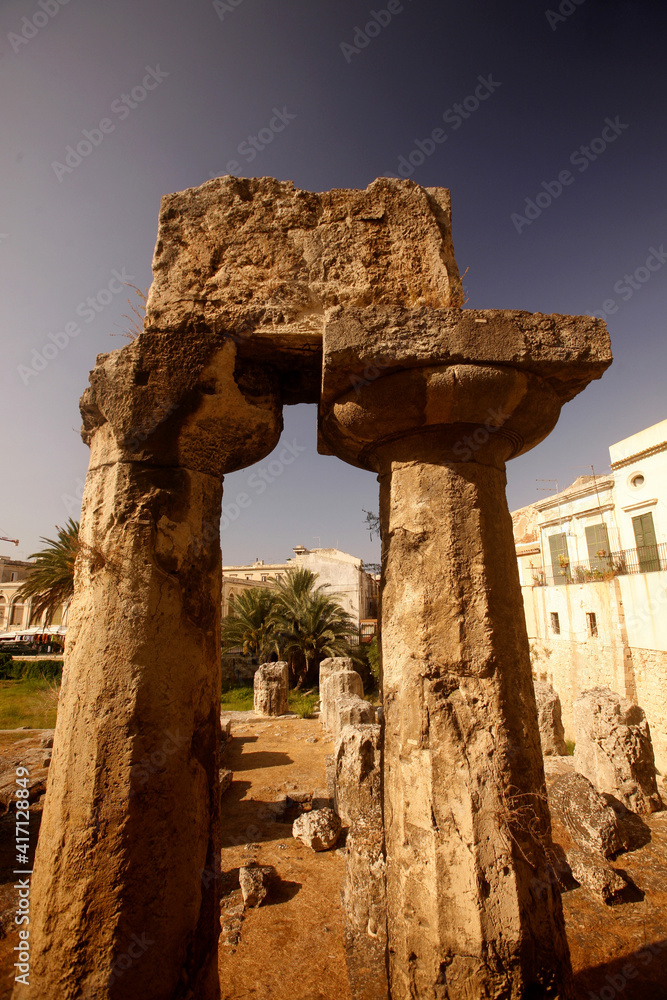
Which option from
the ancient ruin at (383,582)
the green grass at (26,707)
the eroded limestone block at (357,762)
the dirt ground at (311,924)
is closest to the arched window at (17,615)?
the green grass at (26,707)

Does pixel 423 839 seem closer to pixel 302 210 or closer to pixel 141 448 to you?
pixel 141 448

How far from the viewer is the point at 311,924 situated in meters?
4.68

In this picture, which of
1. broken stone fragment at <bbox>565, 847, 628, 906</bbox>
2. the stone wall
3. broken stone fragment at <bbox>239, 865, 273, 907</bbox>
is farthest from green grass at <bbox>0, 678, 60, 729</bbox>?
the stone wall

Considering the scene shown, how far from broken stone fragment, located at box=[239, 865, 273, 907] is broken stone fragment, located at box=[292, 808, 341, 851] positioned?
1.13m

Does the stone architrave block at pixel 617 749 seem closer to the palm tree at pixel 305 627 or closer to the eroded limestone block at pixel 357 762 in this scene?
the eroded limestone block at pixel 357 762

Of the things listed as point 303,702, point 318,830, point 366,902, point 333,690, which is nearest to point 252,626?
point 303,702

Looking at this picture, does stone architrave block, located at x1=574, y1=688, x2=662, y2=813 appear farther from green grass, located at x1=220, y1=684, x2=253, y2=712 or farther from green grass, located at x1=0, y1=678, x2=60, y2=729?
green grass, located at x1=220, y1=684, x2=253, y2=712

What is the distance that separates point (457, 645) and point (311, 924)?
427 cm

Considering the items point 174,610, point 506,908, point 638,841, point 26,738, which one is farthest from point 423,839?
point 26,738

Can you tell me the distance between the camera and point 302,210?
105 inches

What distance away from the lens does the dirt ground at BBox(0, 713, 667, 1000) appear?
12.3ft

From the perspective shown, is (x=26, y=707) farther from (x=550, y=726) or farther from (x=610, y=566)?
(x=610, y=566)

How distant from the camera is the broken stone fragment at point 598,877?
16.1 ft

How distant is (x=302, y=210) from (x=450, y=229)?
0.80m
